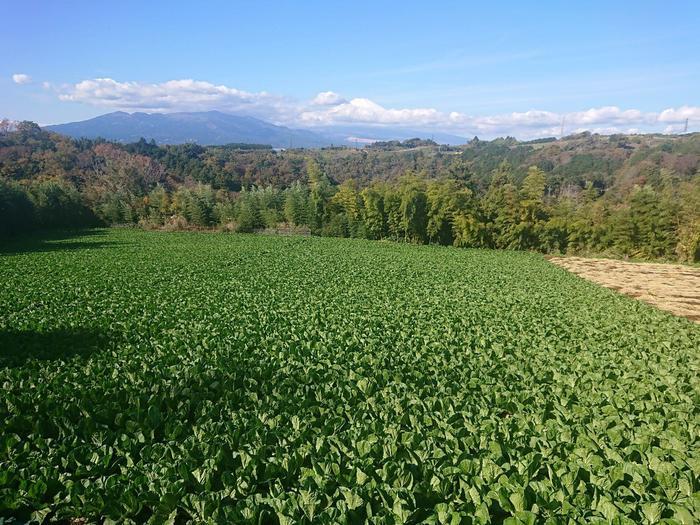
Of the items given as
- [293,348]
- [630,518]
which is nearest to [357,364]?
[293,348]

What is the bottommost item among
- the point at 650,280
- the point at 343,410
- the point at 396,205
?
the point at 650,280

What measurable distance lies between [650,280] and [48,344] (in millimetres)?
27655

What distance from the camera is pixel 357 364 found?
9297 millimetres

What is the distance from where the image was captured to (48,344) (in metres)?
10.3

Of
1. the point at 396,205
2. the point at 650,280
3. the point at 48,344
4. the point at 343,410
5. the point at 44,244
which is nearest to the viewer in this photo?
the point at 343,410

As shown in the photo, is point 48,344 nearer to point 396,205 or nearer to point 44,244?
point 44,244

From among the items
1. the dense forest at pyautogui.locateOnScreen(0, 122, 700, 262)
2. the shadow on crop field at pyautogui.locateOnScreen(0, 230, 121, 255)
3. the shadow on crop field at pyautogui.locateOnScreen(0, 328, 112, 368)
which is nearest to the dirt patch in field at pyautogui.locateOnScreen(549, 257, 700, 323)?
the dense forest at pyautogui.locateOnScreen(0, 122, 700, 262)

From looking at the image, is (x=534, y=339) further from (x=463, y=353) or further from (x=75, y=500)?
(x=75, y=500)

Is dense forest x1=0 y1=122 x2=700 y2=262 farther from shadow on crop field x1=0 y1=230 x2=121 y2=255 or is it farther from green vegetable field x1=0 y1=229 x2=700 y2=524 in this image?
green vegetable field x1=0 y1=229 x2=700 y2=524

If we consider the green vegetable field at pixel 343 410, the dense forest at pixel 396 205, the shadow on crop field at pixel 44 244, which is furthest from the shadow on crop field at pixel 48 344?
the dense forest at pixel 396 205

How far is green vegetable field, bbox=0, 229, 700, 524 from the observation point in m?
4.55

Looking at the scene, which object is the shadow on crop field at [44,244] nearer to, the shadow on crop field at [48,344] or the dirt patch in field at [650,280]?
the shadow on crop field at [48,344]

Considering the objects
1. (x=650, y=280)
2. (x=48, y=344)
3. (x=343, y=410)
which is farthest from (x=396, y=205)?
(x=343, y=410)

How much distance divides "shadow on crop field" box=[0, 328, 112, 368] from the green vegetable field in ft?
0.23
